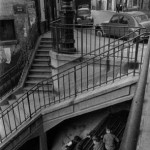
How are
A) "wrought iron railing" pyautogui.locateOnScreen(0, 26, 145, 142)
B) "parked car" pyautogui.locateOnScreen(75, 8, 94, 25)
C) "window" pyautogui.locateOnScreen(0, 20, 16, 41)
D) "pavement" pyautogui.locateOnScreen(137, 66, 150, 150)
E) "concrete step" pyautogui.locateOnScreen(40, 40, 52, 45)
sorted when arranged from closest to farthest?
"pavement" pyautogui.locateOnScreen(137, 66, 150, 150)
"wrought iron railing" pyautogui.locateOnScreen(0, 26, 145, 142)
"window" pyautogui.locateOnScreen(0, 20, 16, 41)
"concrete step" pyautogui.locateOnScreen(40, 40, 52, 45)
"parked car" pyautogui.locateOnScreen(75, 8, 94, 25)

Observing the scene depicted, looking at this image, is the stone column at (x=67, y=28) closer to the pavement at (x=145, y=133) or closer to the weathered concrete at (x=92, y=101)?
the weathered concrete at (x=92, y=101)

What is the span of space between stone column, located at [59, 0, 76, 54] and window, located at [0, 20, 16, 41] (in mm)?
3778

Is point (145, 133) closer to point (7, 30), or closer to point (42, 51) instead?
point (42, 51)

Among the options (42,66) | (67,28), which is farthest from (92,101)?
(42,66)

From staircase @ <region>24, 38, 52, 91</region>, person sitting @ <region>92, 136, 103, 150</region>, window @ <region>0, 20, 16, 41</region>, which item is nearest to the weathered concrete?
person sitting @ <region>92, 136, 103, 150</region>

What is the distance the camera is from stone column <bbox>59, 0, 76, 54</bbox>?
6.13 metres

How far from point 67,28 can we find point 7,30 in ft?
13.8

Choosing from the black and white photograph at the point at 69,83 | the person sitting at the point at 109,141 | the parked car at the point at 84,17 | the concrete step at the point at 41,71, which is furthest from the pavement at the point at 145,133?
the parked car at the point at 84,17

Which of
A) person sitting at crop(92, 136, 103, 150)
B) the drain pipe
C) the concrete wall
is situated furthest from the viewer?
the concrete wall

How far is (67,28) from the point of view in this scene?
622cm

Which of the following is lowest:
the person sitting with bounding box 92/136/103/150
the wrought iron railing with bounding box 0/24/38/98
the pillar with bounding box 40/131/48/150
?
the pillar with bounding box 40/131/48/150

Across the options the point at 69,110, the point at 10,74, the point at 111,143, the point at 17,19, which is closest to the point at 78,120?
the point at 69,110

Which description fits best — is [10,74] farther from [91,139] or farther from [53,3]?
[53,3]

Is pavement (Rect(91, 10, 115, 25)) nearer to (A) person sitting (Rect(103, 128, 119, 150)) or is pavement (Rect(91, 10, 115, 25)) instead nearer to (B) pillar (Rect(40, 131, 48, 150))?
(B) pillar (Rect(40, 131, 48, 150))
